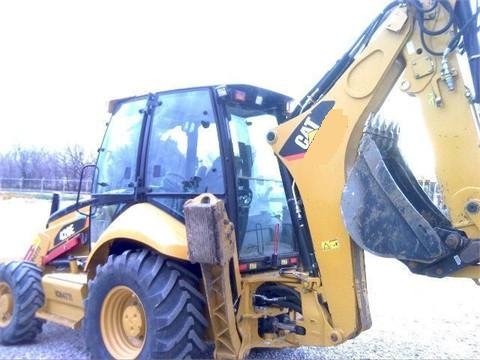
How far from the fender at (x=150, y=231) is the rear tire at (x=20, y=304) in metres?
1.19

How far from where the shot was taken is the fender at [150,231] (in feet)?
12.1

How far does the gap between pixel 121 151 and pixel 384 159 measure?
247cm

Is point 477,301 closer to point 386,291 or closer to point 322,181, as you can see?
point 386,291

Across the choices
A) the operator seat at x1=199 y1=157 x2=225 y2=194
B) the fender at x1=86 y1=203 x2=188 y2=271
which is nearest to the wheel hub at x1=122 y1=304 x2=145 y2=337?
the fender at x1=86 y1=203 x2=188 y2=271

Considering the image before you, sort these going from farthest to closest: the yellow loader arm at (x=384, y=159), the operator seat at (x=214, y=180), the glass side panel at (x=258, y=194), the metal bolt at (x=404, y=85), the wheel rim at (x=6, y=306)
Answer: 1. the wheel rim at (x=6, y=306)
2. the glass side panel at (x=258, y=194)
3. the operator seat at (x=214, y=180)
4. the metal bolt at (x=404, y=85)
5. the yellow loader arm at (x=384, y=159)

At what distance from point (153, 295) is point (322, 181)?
4.80ft

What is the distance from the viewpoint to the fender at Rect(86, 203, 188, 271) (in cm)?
368

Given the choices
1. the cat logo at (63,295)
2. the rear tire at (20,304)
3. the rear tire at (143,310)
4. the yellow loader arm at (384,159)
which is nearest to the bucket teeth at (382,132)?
the yellow loader arm at (384,159)

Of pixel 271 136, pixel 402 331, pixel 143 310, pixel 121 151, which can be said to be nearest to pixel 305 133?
pixel 271 136

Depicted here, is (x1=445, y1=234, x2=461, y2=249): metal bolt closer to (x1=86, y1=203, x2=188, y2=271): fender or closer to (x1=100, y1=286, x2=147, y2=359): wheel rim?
(x1=86, y1=203, x2=188, y2=271): fender

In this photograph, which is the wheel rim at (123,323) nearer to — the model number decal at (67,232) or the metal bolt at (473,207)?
the model number decal at (67,232)

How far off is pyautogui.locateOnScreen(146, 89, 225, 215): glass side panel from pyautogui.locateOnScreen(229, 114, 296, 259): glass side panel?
0.21 meters

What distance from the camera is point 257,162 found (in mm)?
4355

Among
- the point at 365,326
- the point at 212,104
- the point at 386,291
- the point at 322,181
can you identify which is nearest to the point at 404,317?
the point at 386,291
